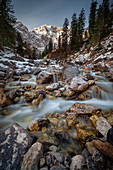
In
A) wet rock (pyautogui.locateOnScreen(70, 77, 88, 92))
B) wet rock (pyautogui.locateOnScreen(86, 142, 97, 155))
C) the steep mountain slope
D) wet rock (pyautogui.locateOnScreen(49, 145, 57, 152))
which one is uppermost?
the steep mountain slope

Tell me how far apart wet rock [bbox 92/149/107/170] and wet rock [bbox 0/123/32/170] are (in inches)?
63.0

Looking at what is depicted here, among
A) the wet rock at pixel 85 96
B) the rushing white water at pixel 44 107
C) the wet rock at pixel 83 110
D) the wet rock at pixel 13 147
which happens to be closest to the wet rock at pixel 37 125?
the rushing white water at pixel 44 107

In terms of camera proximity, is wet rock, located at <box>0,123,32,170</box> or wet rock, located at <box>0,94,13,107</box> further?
wet rock, located at <box>0,94,13,107</box>

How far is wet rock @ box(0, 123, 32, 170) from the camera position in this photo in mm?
1594

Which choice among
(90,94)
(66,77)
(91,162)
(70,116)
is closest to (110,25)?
(66,77)

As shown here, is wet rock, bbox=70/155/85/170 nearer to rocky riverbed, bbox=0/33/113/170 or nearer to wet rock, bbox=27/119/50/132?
rocky riverbed, bbox=0/33/113/170

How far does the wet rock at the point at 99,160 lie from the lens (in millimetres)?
1481

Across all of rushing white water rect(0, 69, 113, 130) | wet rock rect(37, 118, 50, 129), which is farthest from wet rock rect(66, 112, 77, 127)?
rushing white water rect(0, 69, 113, 130)

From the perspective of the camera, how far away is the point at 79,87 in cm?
544

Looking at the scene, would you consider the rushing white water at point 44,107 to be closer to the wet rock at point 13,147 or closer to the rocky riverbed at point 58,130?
the rocky riverbed at point 58,130

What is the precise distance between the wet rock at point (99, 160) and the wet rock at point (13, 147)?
63.0 inches

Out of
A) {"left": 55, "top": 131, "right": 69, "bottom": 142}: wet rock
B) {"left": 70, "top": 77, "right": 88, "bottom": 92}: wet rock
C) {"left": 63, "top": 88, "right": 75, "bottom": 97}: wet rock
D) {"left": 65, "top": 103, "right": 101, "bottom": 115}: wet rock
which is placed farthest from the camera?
{"left": 63, "top": 88, "right": 75, "bottom": 97}: wet rock

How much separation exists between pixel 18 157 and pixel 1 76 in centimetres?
1044

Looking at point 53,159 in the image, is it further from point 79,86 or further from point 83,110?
point 79,86
